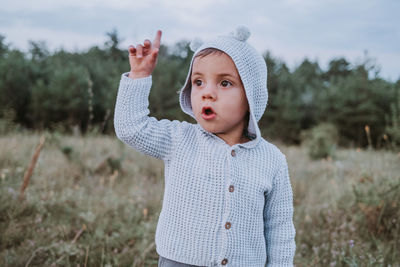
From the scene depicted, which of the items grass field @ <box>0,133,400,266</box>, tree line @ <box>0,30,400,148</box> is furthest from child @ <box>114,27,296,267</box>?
tree line @ <box>0,30,400,148</box>

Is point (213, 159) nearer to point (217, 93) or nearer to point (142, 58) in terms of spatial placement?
point (217, 93)

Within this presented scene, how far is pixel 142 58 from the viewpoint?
57.1 inches

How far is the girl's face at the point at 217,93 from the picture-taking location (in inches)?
57.6

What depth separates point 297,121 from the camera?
2055 cm

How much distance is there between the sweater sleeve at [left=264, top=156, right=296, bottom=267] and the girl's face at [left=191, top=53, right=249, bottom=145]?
0.39 m

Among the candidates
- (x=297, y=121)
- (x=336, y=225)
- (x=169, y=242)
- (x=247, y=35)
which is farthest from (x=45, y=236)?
(x=297, y=121)

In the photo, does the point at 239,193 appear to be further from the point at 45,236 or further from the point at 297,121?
the point at 297,121

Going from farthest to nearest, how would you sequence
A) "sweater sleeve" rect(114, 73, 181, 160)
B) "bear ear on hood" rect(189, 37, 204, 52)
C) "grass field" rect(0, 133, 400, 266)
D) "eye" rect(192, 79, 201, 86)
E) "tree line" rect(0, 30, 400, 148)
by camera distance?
1. "tree line" rect(0, 30, 400, 148)
2. "grass field" rect(0, 133, 400, 266)
3. "bear ear on hood" rect(189, 37, 204, 52)
4. "eye" rect(192, 79, 201, 86)
5. "sweater sleeve" rect(114, 73, 181, 160)

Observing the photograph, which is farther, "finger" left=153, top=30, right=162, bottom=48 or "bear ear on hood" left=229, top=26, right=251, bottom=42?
"bear ear on hood" left=229, top=26, right=251, bottom=42

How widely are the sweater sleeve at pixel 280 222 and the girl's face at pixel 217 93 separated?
0.39 m

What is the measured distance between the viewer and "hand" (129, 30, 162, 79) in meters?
1.44

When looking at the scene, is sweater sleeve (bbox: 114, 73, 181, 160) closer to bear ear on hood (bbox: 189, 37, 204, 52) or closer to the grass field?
bear ear on hood (bbox: 189, 37, 204, 52)

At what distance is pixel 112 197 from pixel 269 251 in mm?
2319

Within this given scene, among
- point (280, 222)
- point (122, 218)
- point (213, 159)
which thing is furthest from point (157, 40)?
point (122, 218)
